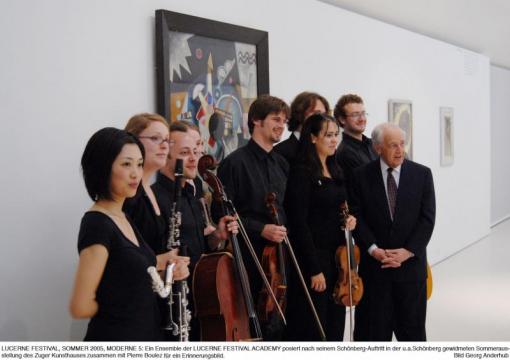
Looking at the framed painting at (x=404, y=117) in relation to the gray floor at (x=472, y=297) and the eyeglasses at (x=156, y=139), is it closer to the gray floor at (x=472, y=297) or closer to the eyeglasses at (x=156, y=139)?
the gray floor at (x=472, y=297)

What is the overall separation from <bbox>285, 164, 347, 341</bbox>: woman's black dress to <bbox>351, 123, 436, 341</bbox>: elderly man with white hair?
0.19 m

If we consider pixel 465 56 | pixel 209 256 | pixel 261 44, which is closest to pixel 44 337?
pixel 209 256

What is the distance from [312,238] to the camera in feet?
13.1

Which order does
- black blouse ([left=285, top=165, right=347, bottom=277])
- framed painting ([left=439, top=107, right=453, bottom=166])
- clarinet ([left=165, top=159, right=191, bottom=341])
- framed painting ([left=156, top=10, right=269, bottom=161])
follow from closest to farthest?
1. clarinet ([left=165, top=159, right=191, bottom=341])
2. black blouse ([left=285, top=165, right=347, bottom=277])
3. framed painting ([left=156, top=10, right=269, bottom=161])
4. framed painting ([left=439, top=107, right=453, bottom=166])

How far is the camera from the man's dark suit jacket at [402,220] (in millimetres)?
4016

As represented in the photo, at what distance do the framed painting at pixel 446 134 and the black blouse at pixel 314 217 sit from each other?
6.14 m

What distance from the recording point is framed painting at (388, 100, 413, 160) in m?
8.09

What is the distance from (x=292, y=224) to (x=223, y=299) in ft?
3.18

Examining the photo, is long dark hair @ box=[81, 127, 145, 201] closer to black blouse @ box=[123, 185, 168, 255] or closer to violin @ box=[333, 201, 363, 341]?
black blouse @ box=[123, 185, 168, 255]

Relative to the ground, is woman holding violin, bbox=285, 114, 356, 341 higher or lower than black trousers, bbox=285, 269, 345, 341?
higher

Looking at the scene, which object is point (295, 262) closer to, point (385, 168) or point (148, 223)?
point (385, 168)

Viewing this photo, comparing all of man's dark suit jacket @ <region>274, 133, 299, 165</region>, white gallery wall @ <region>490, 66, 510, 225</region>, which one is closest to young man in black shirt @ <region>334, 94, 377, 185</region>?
man's dark suit jacket @ <region>274, 133, 299, 165</region>

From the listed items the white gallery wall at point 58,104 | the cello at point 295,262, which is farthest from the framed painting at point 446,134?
the cello at point 295,262

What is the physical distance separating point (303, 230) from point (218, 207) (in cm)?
57
